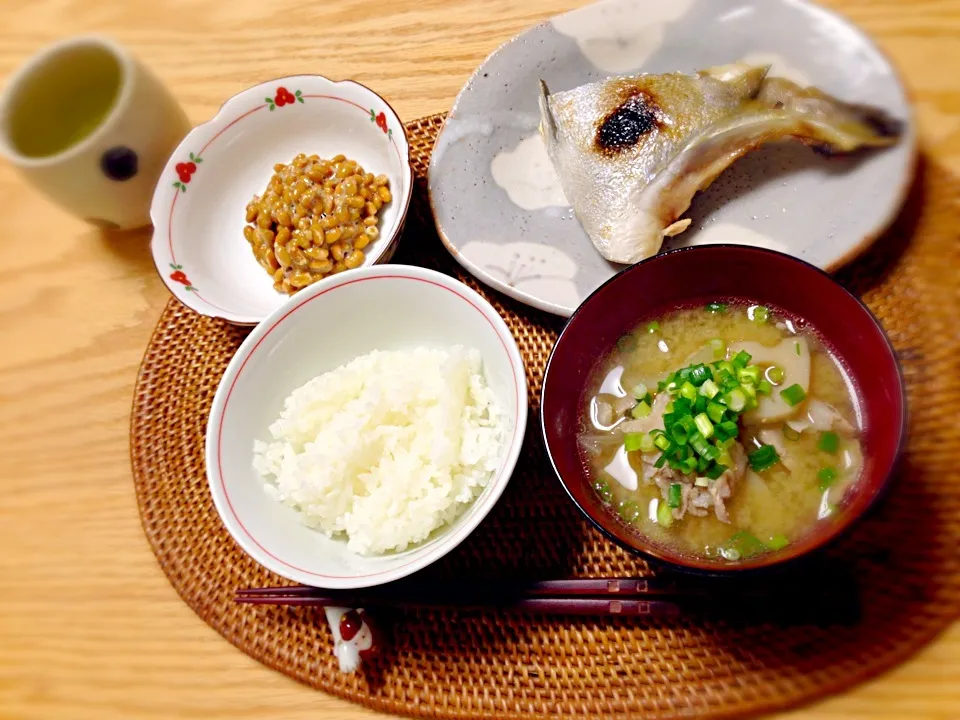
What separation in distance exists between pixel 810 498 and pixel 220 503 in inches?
49.7

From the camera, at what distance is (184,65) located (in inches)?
97.9

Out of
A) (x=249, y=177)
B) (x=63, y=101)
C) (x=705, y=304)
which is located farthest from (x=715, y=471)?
(x=63, y=101)

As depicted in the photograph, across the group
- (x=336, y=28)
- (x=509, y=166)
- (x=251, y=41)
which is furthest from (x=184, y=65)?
(x=509, y=166)

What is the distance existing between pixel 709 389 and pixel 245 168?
5.15ft

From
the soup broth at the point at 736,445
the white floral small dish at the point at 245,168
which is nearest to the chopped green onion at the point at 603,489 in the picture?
the soup broth at the point at 736,445

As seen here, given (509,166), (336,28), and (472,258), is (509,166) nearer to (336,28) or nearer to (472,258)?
(472,258)

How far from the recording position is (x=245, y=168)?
87.7 inches

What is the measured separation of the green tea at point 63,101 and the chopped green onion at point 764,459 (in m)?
1.96

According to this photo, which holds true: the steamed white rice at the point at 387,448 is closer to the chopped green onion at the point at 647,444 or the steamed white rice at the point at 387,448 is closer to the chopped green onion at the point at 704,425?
the chopped green onion at the point at 647,444

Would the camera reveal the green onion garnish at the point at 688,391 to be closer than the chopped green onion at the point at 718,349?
Yes

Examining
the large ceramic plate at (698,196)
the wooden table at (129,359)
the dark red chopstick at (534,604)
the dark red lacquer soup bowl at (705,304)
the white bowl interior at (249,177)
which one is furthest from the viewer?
the white bowl interior at (249,177)

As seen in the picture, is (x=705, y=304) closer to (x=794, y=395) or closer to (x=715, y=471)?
(x=794, y=395)

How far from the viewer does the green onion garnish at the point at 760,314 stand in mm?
1597

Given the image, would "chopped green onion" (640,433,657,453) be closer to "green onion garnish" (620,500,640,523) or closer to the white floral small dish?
"green onion garnish" (620,500,640,523)
